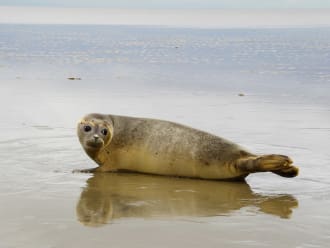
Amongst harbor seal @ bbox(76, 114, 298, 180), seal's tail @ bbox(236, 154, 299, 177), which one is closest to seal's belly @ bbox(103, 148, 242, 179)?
harbor seal @ bbox(76, 114, 298, 180)

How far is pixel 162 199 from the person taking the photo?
614 cm

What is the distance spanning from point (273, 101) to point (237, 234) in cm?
929

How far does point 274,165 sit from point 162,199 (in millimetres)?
1137

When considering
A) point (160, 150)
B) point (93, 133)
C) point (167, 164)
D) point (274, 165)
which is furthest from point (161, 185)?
point (93, 133)

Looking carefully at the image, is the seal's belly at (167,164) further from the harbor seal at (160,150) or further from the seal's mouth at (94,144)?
the seal's mouth at (94,144)

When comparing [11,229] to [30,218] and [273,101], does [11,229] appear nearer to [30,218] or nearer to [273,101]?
[30,218]

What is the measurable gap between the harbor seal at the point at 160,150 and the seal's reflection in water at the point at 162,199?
141mm

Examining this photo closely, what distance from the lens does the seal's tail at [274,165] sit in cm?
667

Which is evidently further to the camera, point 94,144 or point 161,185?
point 94,144

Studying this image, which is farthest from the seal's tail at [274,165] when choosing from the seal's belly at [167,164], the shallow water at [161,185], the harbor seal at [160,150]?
the seal's belly at [167,164]

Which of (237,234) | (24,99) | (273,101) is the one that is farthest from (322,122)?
(237,234)

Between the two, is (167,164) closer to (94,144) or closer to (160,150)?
(160,150)

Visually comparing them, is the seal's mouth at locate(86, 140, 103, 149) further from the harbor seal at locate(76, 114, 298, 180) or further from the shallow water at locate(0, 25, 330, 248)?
the shallow water at locate(0, 25, 330, 248)

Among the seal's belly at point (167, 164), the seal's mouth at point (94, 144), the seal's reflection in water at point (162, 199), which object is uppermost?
the seal's mouth at point (94, 144)
